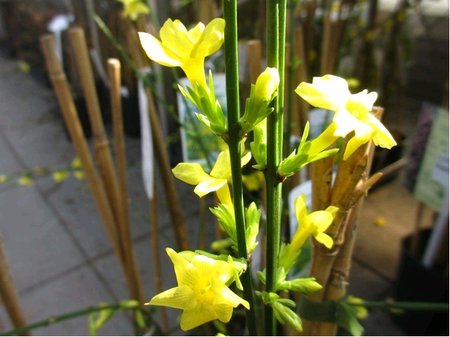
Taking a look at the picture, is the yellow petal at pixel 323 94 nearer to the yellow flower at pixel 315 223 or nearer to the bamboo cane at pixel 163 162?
the yellow flower at pixel 315 223

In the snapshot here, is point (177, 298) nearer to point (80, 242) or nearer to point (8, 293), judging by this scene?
point (8, 293)

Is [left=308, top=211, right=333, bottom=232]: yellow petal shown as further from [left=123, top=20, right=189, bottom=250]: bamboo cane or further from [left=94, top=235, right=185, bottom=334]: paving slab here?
[left=94, top=235, right=185, bottom=334]: paving slab

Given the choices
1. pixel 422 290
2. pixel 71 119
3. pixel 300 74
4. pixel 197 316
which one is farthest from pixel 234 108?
pixel 422 290

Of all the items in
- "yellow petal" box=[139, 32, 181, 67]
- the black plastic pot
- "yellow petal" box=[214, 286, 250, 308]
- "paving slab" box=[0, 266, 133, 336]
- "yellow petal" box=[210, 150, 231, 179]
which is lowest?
"paving slab" box=[0, 266, 133, 336]

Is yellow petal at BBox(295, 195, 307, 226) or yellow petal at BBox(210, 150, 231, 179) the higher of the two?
yellow petal at BBox(210, 150, 231, 179)

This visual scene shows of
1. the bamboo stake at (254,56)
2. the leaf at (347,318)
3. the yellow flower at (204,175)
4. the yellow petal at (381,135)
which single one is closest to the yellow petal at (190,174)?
the yellow flower at (204,175)

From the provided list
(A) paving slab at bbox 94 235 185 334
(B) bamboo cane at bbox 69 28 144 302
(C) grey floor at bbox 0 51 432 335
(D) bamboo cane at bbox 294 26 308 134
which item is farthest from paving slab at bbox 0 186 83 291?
(D) bamboo cane at bbox 294 26 308 134
